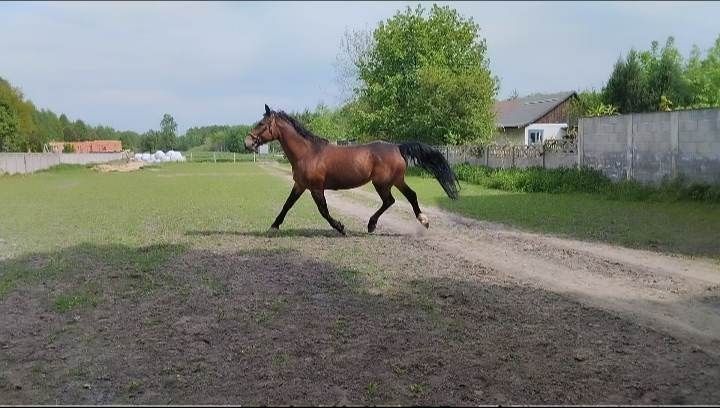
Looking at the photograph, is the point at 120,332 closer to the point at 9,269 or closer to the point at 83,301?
the point at 83,301

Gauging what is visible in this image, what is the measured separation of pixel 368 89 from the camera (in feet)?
126

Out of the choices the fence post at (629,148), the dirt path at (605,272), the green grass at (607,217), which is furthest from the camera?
the fence post at (629,148)

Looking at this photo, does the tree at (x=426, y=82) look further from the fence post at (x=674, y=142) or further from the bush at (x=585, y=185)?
the fence post at (x=674, y=142)

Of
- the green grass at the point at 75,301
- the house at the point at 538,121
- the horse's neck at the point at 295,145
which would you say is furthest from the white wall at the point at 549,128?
the green grass at the point at 75,301

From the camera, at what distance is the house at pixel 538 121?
46.9 metres

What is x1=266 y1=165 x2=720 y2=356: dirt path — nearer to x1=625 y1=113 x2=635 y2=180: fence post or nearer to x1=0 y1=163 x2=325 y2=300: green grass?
x1=0 y1=163 x2=325 y2=300: green grass

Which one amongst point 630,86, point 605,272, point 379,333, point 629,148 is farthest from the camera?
point 630,86

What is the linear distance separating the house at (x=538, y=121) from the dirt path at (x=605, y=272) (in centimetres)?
3569

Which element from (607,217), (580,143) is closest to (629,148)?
(580,143)

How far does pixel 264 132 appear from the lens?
11.1 metres

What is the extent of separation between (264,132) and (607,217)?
691 centimetres

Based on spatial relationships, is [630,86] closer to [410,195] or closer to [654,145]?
[654,145]

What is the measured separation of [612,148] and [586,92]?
30.8 meters

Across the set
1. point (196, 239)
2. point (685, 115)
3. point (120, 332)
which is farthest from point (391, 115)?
point (120, 332)
